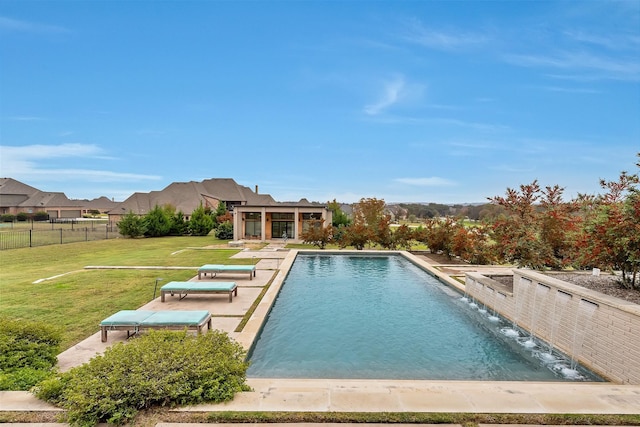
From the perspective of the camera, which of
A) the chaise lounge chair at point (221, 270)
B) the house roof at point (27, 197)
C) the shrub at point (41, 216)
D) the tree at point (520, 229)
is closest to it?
the tree at point (520, 229)

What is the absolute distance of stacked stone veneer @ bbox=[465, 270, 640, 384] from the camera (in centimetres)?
522

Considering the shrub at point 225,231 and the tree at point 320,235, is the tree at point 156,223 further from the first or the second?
the tree at point 320,235

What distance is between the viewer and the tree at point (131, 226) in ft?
103

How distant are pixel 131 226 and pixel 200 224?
21.3ft

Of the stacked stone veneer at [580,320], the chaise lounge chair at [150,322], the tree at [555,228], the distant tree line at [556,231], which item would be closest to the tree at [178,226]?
the distant tree line at [556,231]

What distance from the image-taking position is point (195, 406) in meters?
3.78

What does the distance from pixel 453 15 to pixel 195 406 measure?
18.9m

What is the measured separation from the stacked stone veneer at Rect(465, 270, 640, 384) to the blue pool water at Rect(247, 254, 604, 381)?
2.17ft

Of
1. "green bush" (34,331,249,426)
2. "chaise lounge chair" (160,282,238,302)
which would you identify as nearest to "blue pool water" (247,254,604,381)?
"chaise lounge chair" (160,282,238,302)

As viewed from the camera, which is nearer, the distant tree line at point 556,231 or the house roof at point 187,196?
the distant tree line at point 556,231

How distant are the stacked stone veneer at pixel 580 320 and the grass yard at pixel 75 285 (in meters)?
9.12

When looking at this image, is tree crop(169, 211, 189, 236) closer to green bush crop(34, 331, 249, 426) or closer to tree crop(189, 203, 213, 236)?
tree crop(189, 203, 213, 236)

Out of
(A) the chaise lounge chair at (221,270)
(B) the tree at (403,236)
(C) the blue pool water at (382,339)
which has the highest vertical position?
(B) the tree at (403,236)

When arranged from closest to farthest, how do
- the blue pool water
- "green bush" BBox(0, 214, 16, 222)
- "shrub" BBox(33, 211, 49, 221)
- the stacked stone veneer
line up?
the stacked stone veneer < the blue pool water < "green bush" BBox(0, 214, 16, 222) < "shrub" BBox(33, 211, 49, 221)
